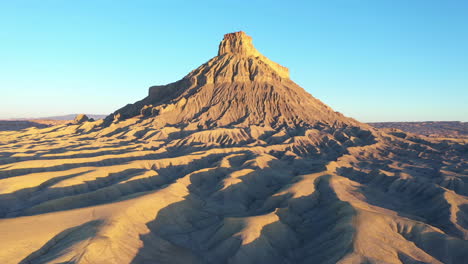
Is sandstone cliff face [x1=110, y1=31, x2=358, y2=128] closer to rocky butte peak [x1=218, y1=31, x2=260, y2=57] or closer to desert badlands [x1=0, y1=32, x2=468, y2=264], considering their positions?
rocky butte peak [x1=218, y1=31, x2=260, y2=57]

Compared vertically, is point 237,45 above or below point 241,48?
above

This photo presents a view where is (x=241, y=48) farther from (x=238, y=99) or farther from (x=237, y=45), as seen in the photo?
(x=238, y=99)

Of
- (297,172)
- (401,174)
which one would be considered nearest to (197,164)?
(297,172)

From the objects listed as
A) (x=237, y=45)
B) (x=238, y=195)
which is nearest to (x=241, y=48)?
(x=237, y=45)

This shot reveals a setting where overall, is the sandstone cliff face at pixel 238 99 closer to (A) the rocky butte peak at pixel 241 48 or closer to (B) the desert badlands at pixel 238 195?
(A) the rocky butte peak at pixel 241 48

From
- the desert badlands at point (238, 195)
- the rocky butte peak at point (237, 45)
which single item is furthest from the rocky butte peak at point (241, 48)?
the desert badlands at point (238, 195)

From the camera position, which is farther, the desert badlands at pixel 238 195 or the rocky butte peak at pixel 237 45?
the rocky butte peak at pixel 237 45

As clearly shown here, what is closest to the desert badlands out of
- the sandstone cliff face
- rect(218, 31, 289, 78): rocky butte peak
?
the sandstone cliff face

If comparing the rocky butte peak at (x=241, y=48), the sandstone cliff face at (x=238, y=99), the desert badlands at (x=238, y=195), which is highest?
the rocky butte peak at (x=241, y=48)

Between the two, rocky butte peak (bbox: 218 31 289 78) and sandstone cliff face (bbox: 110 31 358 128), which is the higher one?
rocky butte peak (bbox: 218 31 289 78)
